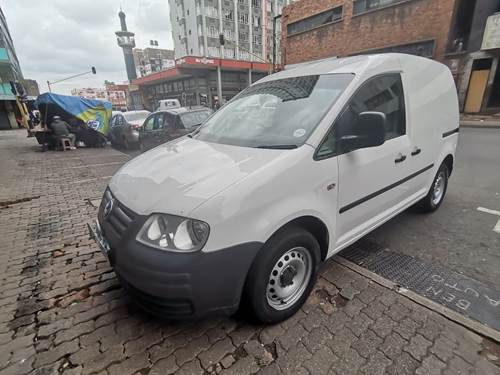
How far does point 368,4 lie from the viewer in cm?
1975

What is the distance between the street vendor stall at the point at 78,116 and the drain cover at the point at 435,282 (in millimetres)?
13321

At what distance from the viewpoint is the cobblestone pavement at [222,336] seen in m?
1.77

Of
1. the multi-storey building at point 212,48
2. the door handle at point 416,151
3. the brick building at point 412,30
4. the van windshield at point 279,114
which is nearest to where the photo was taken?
the van windshield at point 279,114

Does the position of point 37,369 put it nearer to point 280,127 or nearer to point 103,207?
point 103,207

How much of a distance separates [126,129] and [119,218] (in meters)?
11.0

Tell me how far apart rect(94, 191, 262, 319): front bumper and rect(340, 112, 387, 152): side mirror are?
1.10m

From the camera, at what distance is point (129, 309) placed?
7.54 ft

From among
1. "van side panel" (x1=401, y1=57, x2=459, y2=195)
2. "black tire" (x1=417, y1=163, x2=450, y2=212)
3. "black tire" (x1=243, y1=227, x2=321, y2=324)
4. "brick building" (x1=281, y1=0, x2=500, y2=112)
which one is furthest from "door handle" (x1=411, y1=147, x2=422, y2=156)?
"brick building" (x1=281, y1=0, x2=500, y2=112)

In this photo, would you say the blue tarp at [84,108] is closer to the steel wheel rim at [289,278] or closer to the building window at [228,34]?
the steel wheel rim at [289,278]

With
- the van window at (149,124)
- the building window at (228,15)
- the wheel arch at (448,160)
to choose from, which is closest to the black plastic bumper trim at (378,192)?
the wheel arch at (448,160)

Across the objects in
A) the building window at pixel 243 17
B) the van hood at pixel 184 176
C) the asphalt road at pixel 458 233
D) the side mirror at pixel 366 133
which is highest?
the building window at pixel 243 17

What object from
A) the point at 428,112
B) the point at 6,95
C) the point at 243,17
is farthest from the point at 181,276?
the point at 243,17

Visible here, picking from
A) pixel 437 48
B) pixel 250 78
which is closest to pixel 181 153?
pixel 437 48

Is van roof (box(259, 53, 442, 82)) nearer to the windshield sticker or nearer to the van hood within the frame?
the windshield sticker
